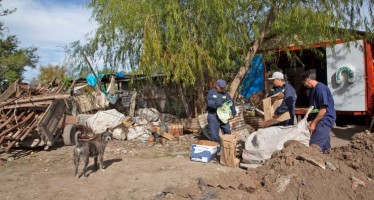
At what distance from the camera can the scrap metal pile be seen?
27.2ft

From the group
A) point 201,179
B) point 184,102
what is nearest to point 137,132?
point 184,102

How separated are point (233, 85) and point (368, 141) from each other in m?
4.80

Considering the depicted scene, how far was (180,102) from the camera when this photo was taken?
12.1 meters

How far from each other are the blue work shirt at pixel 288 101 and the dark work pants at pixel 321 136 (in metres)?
0.82

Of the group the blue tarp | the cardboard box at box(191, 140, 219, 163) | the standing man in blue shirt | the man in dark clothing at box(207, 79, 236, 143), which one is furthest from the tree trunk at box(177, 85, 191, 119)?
the standing man in blue shirt

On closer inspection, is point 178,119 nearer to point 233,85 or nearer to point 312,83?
point 233,85

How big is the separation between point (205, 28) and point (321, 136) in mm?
4645

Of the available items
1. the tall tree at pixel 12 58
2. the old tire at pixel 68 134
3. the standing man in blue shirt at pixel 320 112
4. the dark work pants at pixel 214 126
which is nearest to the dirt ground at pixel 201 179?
the standing man in blue shirt at pixel 320 112

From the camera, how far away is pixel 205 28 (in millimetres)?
9117

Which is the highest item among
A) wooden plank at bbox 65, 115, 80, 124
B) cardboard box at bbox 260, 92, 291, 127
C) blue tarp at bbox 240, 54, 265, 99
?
blue tarp at bbox 240, 54, 265, 99

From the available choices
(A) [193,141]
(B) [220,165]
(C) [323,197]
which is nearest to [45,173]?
(B) [220,165]

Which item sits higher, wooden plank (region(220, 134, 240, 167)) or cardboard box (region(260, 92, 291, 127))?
cardboard box (region(260, 92, 291, 127))

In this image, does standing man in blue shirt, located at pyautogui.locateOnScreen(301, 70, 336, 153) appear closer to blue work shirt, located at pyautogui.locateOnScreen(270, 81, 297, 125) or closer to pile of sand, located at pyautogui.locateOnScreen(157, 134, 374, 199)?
pile of sand, located at pyautogui.locateOnScreen(157, 134, 374, 199)

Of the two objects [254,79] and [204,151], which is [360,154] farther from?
[254,79]
